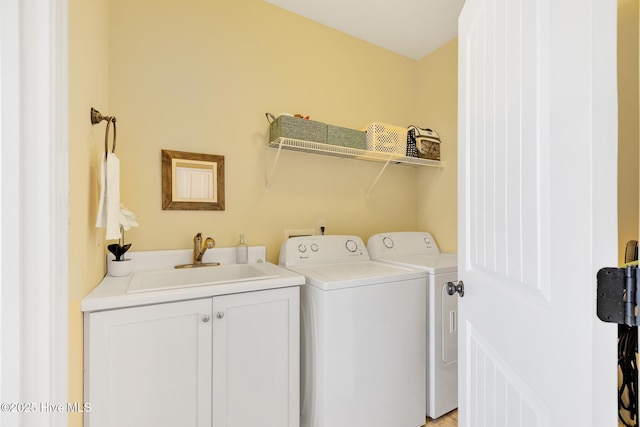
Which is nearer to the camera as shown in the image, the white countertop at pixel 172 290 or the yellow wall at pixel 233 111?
the white countertop at pixel 172 290

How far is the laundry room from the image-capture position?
46.8 inches

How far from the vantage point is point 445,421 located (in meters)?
1.77

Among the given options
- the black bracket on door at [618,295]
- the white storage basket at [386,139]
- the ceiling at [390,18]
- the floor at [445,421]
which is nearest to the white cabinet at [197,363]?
the floor at [445,421]

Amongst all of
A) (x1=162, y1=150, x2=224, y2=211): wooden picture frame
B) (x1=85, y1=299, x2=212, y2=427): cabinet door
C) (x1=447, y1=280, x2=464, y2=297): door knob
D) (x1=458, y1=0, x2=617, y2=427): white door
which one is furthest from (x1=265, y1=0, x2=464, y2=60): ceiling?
(x1=85, y1=299, x2=212, y2=427): cabinet door

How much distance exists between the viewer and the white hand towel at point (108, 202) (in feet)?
3.95

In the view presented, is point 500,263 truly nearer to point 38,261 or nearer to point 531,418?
point 531,418

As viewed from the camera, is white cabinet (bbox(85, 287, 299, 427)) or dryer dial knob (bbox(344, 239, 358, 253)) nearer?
white cabinet (bbox(85, 287, 299, 427))

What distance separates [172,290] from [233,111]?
1239mm

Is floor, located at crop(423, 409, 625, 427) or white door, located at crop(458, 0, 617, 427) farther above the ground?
white door, located at crop(458, 0, 617, 427)

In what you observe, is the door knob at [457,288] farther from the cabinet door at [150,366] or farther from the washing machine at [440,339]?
the cabinet door at [150,366]

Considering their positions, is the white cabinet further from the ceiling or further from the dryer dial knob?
the ceiling

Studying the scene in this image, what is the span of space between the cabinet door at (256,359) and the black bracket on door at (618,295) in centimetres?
118

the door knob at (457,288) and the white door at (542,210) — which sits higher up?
the white door at (542,210)

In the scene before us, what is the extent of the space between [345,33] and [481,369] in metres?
2.51
